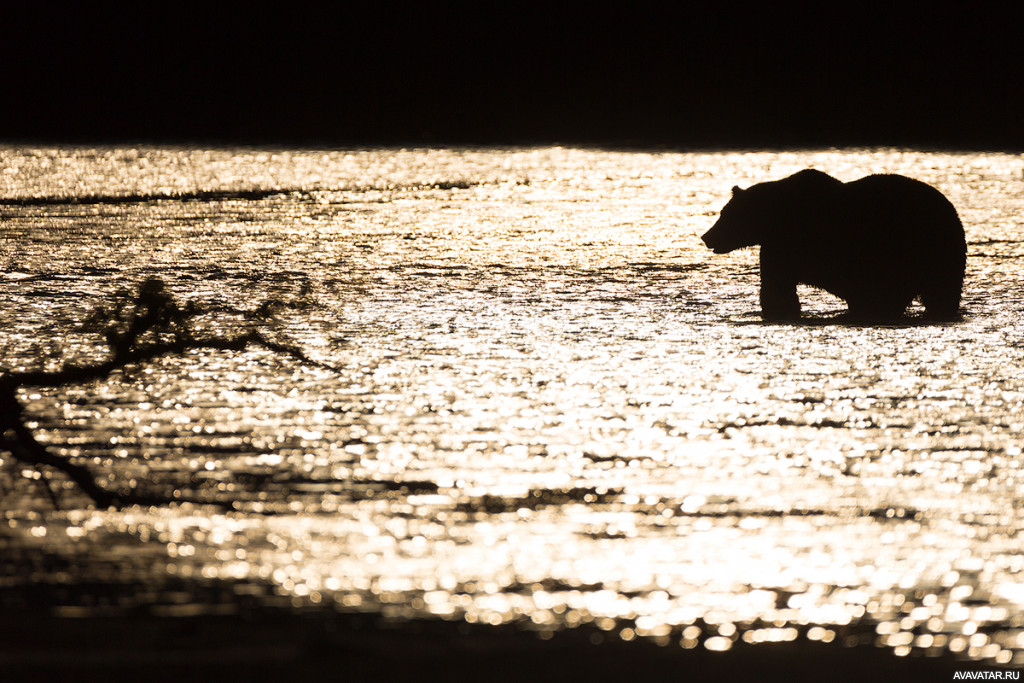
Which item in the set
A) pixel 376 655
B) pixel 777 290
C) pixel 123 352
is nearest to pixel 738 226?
pixel 777 290

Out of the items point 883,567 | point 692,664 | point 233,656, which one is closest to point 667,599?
point 692,664

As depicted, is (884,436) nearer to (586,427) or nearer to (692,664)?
(586,427)

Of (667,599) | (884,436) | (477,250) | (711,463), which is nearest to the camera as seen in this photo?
(667,599)

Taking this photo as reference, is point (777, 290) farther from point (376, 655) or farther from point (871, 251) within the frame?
point (376, 655)

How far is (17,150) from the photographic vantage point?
12172 mm

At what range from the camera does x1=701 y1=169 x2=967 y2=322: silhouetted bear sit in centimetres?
535

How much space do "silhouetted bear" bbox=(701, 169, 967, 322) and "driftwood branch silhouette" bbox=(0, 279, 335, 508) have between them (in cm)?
193

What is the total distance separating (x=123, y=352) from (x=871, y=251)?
2.77 m

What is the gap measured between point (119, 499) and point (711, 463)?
1326mm

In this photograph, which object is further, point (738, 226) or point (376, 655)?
point (738, 226)

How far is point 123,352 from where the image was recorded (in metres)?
4.50

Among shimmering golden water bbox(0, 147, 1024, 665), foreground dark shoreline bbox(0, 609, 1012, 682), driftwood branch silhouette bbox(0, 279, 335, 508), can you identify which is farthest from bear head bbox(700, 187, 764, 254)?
foreground dark shoreline bbox(0, 609, 1012, 682)

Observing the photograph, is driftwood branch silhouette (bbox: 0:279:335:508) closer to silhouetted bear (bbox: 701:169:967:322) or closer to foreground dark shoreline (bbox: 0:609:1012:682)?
foreground dark shoreline (bbox: 0:609:1012:682)

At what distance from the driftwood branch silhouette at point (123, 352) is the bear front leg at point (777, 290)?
6.00 feet
